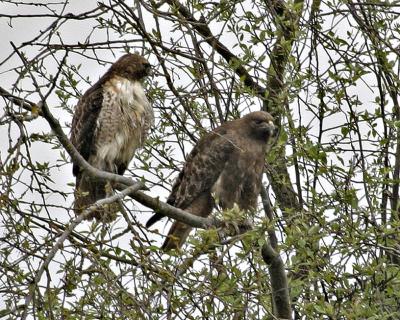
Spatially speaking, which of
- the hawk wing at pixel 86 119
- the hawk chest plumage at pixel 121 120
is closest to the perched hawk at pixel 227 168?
the hawk chest plumage at pixel 121 120

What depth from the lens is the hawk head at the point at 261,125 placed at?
7.32m

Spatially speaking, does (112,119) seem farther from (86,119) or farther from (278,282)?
(278,282)

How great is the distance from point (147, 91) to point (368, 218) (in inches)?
80.0

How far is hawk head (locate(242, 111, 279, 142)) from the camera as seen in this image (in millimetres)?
7320

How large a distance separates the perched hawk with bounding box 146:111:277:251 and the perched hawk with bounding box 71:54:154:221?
0.52 metres

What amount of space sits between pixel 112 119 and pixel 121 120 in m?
0.06

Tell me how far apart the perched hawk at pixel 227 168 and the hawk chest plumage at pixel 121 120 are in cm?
49

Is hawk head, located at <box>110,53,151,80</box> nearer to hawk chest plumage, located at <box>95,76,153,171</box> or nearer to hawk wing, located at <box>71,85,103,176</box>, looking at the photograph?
hawk chest plumage, located at <box>95,76,153,171</box>

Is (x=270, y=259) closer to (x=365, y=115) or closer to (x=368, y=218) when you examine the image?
(x=368, y=218)

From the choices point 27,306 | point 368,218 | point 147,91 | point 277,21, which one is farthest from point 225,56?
point 27,306

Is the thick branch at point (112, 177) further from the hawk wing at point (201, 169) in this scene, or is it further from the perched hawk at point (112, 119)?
the perched hawk at point (112, 119)

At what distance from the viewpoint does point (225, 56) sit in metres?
8.02

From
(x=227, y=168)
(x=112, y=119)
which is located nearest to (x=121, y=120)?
(x=112, y=119)

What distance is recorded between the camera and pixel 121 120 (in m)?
7.73
